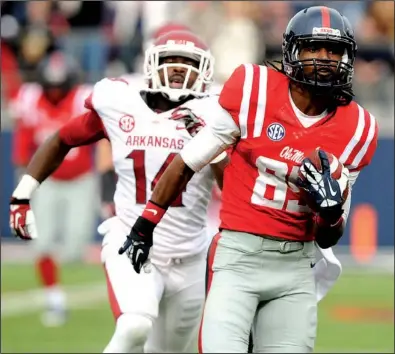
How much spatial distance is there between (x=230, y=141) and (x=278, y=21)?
9.47m

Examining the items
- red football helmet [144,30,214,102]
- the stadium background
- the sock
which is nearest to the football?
red football helmet [144,30,214,102]

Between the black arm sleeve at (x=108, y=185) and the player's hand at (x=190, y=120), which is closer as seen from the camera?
the player's hand at (x=190, y=120)

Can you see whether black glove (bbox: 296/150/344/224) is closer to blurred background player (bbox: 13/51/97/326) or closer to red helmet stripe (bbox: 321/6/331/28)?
red helmet stripe (bbox: 321/6/331/28)

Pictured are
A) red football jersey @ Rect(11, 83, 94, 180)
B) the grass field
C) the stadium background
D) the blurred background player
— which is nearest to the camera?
the grass field

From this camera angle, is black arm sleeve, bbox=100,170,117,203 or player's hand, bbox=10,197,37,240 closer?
player's hand, bbox=10,197,37,240

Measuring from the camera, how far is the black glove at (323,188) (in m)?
4.38

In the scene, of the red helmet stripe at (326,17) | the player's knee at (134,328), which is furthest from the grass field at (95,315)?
the red helmet stripe at (326,17)

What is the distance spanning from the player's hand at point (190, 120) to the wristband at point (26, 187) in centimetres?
79

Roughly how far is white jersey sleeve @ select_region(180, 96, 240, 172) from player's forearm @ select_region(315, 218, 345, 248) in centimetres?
47

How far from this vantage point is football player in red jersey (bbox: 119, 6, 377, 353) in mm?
4547

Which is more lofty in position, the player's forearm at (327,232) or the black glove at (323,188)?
the black glove at (323,188)

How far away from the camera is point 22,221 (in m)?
5.66

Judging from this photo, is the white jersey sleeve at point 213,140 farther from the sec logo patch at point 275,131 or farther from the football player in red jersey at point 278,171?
the sec logo patch at point 275,131

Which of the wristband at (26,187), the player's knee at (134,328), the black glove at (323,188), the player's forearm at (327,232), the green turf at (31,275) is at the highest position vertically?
the black glove at (323,188)
